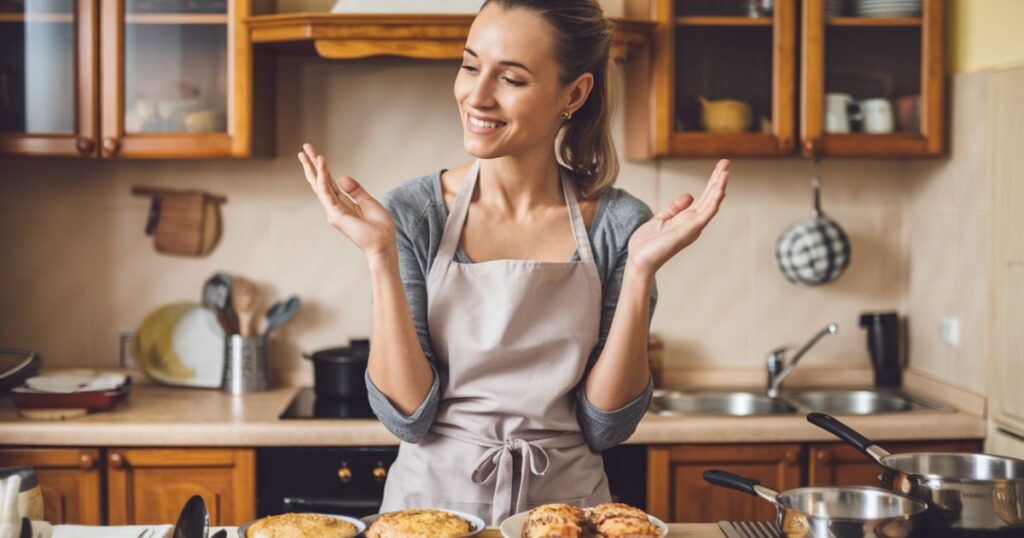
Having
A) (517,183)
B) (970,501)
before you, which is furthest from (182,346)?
(970,501)

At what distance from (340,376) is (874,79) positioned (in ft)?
5.39

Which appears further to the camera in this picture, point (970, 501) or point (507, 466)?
point (507, 466)

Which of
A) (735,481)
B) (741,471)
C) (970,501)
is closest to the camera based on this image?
(970,501)

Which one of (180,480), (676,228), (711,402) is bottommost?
(180,480)

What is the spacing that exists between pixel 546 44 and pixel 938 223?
181cm

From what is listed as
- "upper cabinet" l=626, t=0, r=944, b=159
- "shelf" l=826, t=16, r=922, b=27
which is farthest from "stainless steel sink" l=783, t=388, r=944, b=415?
"shelf" l=826, t=16, r=922, b=27

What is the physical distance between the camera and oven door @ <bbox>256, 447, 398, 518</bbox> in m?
2.78

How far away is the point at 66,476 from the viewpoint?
277 centimetres

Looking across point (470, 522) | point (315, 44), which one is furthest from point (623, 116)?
point (470, 522)

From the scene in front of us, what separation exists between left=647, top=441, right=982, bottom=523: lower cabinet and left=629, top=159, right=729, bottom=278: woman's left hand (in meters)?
1.23

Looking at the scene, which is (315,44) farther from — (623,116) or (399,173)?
(623,116)

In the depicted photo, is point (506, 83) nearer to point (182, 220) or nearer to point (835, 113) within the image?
point (835, 113)

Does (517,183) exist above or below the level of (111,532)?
above

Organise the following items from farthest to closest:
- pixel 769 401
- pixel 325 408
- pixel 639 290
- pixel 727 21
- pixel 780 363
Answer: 1. pixel 780 363
2. pixel 769 401
3. pixel 727 21
4. pixel 325 408
5. pixel 639 290
